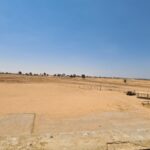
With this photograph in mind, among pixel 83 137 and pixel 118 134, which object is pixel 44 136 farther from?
pixel 118 134

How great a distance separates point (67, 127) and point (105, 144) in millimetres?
9161

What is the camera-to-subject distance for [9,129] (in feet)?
33.7

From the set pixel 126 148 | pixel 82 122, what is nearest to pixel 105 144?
pixel 126 148

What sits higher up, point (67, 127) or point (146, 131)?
point (146, 131)

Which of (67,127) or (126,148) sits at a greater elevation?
(126,148)

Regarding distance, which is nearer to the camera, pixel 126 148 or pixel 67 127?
pixel 126 148

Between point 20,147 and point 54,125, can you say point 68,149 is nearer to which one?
point 20,147

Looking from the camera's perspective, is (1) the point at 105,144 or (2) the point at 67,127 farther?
(2) the point at 67,127

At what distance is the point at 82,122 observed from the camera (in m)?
12.2

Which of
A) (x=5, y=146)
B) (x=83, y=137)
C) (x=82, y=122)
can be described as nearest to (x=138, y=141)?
(x=83, y=137)

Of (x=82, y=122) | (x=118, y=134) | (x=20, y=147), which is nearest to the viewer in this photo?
(x=20, y=147)

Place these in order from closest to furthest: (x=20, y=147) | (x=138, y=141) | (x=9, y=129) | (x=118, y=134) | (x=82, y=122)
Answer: (x=20, y=147), (x=138, y=141), (x=118, y=134), (x=9, y=129), (x=82, y=122)

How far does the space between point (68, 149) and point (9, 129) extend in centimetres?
908

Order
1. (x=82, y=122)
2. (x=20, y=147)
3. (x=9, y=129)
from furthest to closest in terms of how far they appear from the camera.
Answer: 1. (x=82, y=122)
2. (x=9, y=129)
3. (x=20, y=147)
